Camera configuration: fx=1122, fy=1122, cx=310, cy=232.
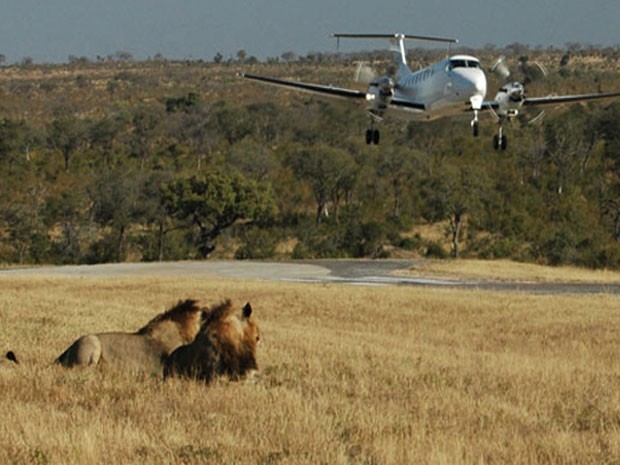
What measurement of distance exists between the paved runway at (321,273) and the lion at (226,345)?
34.0 m

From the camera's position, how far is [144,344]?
12.5 meters

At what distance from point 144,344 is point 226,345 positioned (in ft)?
4.49

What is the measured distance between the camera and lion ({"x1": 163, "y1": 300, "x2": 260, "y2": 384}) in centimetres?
1138

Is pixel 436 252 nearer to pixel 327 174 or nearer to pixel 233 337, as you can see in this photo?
pixel 327 174

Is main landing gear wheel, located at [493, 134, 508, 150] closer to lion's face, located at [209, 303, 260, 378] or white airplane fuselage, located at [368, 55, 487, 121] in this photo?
white airplane fuselage, located at [368, 55, 487, 121]

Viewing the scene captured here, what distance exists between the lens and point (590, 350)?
23.0m

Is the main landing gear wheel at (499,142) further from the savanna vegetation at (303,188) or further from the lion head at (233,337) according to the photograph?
the lion head at (233,337)

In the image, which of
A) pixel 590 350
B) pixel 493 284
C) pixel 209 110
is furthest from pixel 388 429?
pixel 209 110

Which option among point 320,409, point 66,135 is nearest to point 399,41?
point 66,135

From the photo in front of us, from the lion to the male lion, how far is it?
28.5 inches

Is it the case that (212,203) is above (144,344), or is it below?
above

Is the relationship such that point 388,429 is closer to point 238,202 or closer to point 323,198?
point 238,202

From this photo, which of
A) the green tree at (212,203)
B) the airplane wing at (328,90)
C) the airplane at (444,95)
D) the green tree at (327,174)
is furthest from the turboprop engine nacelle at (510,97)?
the green tree at (327,174)

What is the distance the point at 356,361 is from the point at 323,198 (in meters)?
75.7
